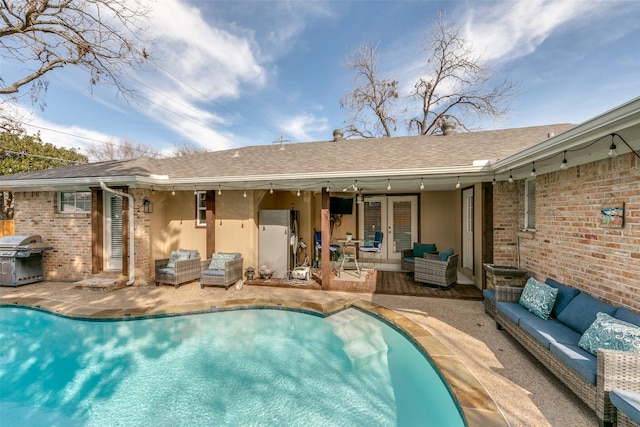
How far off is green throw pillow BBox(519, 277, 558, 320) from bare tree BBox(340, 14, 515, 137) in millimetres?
12882

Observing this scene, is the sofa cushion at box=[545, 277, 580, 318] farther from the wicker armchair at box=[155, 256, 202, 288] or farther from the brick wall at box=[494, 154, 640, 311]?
the wicker armchair at box=[155, 256, 202, 288]

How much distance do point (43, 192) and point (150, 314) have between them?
6.14m

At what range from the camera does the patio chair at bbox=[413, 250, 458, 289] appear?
650cm

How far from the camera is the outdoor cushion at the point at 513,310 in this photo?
12.7 ft

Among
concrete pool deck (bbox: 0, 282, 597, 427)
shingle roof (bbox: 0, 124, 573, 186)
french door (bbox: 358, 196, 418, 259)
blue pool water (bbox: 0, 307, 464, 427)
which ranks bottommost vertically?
blue pool water (bbox: 0, 307, 464, 427)

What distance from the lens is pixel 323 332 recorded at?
4.88 meters

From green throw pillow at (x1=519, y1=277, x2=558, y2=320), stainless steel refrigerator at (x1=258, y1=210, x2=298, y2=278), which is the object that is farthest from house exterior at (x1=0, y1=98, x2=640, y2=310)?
green throw pillow at (x1=519, y1=277, x2=558, y2=320)

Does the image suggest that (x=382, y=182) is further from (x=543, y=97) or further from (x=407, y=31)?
(x=543, y=97)

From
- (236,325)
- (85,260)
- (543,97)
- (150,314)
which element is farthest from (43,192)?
(543,97)

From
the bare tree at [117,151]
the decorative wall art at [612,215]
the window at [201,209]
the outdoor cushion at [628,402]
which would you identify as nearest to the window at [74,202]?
the window at [201,209]

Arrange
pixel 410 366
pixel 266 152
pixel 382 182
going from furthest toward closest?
pixel 266 152, pixel 382 182, pixel 410 366

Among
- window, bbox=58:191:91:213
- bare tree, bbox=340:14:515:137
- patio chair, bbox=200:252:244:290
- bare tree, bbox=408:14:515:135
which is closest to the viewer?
patio chair, bbox=200:252:244:290

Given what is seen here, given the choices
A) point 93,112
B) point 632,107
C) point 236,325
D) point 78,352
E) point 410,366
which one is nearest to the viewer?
point 632,107

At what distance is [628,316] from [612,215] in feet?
4.30
